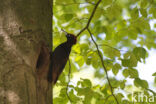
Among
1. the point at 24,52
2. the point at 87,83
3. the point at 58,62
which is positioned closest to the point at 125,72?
the point at 87,83

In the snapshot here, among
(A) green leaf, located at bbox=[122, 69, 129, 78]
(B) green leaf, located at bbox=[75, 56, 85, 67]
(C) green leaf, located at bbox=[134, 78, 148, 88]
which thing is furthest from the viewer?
(B) green leaf, located at bbox=[75, 56, 85, 67]

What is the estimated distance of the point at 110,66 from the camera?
8.05 feet

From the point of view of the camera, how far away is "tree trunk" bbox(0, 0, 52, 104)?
1324mm

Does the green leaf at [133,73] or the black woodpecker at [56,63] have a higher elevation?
the black woodpecker at [56,63]

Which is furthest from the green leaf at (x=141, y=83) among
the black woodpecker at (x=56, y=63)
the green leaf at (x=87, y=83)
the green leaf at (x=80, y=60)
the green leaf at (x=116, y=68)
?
the black woodpecker at (x=56, y=63)

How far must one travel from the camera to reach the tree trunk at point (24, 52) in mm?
1324

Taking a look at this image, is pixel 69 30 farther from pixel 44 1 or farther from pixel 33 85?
pixel 33 85

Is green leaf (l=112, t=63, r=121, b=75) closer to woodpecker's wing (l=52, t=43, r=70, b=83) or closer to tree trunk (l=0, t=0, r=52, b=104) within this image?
woodpecker's wing (l=52, t=43, r=70, b=83)

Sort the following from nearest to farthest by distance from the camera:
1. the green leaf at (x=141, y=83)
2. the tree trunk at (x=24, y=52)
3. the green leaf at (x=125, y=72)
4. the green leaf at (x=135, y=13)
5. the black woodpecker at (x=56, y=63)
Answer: the tree trunk at (x=24, y=52), the black woodpecker at (x=56, y=63), the green leaf at (x=141, y=83), the green leaf at (x=125, y=72), the green leaf at (x=135, y=13)

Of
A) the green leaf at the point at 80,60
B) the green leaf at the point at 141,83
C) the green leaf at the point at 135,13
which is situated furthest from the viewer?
the green leaf at the point at 80,60

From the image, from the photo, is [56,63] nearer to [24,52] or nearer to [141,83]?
[24,52]

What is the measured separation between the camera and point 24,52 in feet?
4.77

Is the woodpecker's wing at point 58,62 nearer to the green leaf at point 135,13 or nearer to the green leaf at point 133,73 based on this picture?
the green leaf at point 133,73

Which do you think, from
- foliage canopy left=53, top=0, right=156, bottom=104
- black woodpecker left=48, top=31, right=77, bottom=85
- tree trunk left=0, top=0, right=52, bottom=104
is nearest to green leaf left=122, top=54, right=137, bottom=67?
foliage canopy left=53, top=0, right=156, bottom=104
